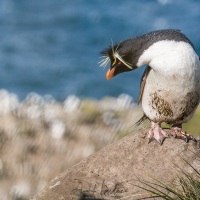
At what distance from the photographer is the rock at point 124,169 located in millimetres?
6652

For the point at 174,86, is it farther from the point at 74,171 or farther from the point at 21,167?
the point at 21,167

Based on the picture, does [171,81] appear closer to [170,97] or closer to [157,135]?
[170,97]

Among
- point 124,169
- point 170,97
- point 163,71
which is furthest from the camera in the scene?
point 170,97

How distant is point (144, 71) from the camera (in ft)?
24.1

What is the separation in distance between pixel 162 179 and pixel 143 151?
0.38m

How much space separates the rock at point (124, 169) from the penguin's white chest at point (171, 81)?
29 centimetres

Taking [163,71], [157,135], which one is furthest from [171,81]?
[157,135]

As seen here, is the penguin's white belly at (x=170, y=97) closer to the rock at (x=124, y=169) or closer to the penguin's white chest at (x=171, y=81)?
the penguin's white chest at (x=171, y=81)

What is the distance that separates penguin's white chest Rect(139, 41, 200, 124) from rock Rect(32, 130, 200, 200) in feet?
0.95

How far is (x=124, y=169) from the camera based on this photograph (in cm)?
686

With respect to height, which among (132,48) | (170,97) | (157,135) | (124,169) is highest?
(132,48)

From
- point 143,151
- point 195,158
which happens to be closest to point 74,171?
point 143,151

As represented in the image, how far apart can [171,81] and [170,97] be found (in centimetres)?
23

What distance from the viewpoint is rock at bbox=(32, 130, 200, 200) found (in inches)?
262
